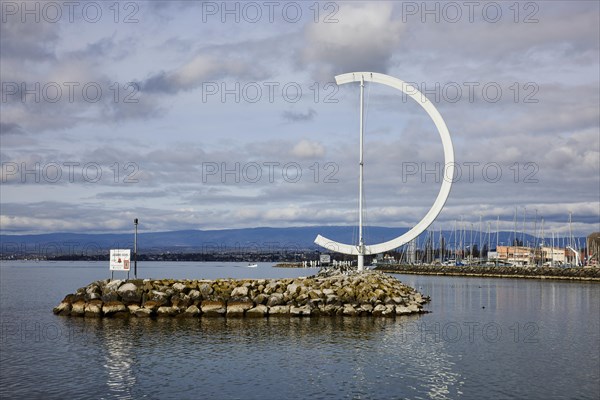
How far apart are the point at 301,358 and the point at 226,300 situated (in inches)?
587

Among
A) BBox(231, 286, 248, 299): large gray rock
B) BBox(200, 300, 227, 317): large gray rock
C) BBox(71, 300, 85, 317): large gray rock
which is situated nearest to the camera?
BBox(200, 300, 227, 317): large gray rock

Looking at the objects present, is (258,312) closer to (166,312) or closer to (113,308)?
(166,312)

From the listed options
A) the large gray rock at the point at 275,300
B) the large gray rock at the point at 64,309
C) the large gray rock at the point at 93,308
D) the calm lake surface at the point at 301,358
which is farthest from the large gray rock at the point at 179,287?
the large gray rock at the point at 64,309

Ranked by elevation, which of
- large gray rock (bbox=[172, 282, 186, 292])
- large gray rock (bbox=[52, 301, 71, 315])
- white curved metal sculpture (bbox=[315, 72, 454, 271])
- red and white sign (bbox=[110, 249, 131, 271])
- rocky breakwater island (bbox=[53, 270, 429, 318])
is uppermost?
white curved metal sculpture (bbox=[315, 72, 454, 271])

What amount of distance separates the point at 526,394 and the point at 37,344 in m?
21.3

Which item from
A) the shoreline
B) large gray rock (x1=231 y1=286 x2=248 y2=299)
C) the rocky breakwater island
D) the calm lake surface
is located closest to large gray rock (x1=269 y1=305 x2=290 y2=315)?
the rocky breakwater island

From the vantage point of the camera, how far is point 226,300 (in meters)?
40.1

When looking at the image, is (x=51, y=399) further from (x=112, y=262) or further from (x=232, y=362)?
(x=112, y=262)

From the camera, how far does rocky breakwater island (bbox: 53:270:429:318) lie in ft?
129

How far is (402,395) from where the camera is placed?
1998 centimetres

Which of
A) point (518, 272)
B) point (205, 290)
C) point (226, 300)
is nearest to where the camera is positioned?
point (226, 300)

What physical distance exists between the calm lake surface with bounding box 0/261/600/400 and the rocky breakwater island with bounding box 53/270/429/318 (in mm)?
1652

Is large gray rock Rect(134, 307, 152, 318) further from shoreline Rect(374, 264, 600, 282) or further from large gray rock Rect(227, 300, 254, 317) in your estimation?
shoreline Rect(374, 264, 600, 282)

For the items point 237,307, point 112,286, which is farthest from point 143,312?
point 237,307
